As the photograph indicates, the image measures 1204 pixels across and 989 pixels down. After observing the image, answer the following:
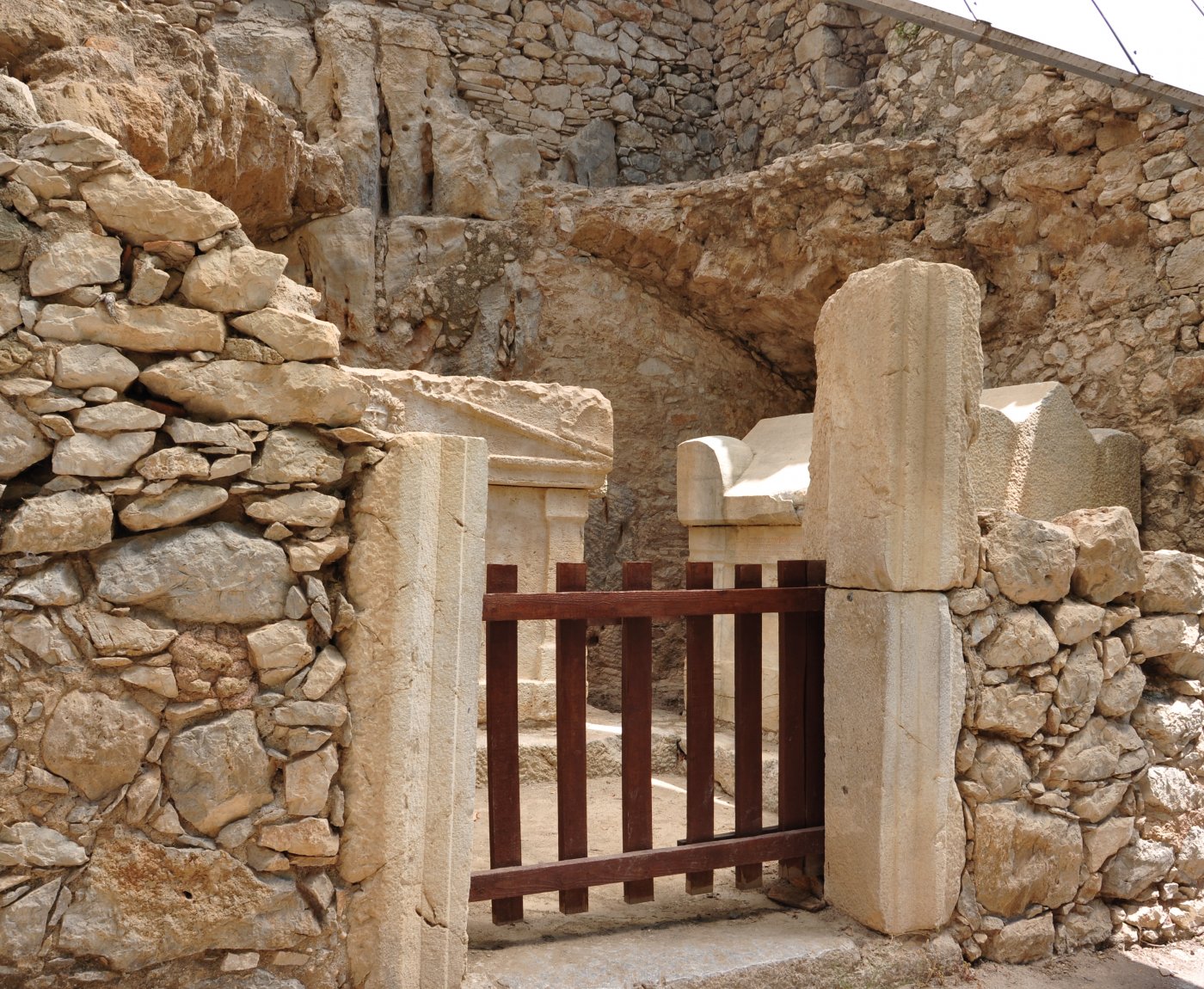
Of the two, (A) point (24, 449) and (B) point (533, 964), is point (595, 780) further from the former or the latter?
(A) point (24, 449)

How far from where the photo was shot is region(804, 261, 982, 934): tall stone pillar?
9.56 feet

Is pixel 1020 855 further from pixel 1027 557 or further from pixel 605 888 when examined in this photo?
pixel 605 888

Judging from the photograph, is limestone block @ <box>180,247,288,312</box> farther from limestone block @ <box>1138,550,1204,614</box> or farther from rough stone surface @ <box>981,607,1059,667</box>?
limestone block @ <box>1138,550,1204,614</box>

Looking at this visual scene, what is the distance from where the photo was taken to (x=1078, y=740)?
3162 mm

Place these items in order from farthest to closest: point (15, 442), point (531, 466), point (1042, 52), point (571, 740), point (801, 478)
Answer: point (531, 466), point (801, 478), point (1042, 52), point (571, 740), point (15, 442)

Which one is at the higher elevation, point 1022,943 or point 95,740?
point 95,740

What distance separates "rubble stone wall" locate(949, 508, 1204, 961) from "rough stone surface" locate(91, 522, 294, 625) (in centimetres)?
208

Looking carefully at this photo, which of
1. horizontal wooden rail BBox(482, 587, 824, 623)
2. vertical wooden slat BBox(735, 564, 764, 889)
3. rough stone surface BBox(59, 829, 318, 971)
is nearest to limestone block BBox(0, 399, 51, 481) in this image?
rough stone surface BBox(59, 829, 318, 971)

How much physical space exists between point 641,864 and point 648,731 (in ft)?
1.34

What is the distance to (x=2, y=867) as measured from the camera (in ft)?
6.48

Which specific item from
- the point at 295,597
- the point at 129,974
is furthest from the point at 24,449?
the point at 129,974

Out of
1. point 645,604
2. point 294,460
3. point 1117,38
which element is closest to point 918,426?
point 645,604

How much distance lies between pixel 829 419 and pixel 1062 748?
135cm

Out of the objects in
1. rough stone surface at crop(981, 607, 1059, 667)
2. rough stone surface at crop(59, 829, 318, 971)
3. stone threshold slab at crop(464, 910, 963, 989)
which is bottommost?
stone threshold slab at crop(464, 910, 963, 989)
